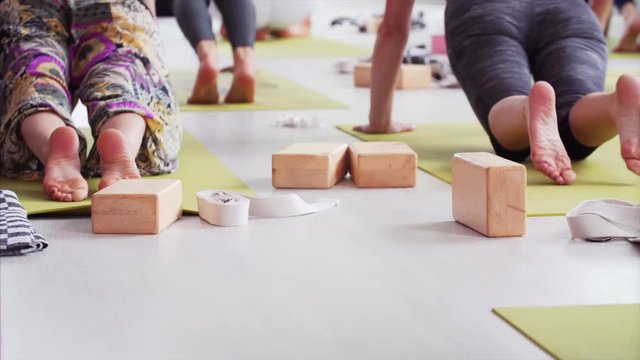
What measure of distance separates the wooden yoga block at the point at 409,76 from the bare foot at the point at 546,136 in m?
A: 1.76

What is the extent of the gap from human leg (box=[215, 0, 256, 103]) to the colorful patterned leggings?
0.94 m

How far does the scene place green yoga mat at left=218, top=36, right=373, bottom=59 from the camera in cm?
511

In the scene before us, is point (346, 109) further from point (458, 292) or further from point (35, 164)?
point (458, 292)

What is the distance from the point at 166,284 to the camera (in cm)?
135

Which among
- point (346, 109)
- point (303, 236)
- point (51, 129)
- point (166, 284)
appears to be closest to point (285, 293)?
point (166, 284)

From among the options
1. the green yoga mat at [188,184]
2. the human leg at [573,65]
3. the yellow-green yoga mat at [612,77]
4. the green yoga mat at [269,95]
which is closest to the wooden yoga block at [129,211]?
the green yoga mat at [188,184]

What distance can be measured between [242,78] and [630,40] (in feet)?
8.20

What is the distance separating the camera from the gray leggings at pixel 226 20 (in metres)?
3.21

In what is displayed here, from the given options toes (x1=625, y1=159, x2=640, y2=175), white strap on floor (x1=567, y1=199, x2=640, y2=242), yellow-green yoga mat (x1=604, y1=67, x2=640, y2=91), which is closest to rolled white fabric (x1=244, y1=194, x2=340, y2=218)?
white strap on floor (x1=567, y1=199, x2=640, y2=242)

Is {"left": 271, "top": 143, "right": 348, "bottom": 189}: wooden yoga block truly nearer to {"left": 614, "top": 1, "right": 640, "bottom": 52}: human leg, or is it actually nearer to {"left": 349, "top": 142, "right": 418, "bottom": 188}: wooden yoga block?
{"left": 349, "top": 142, "right": 418, "bottom": 188}: wooden yoga block

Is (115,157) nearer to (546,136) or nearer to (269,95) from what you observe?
(546,136)

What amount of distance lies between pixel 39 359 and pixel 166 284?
28 centimetres

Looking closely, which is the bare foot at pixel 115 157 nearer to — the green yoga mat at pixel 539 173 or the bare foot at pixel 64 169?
the bare foot at pixel 64 169

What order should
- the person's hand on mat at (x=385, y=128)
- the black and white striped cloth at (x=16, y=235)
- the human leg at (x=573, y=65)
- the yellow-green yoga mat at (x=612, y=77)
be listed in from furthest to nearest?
the yellow-green yoga mat at (x=612, y=77) → the person's hand on mat at (x=385, y=128) → the human leg at (x=573, y=65) → the black and white striped cloth at (x=16, y=235)
